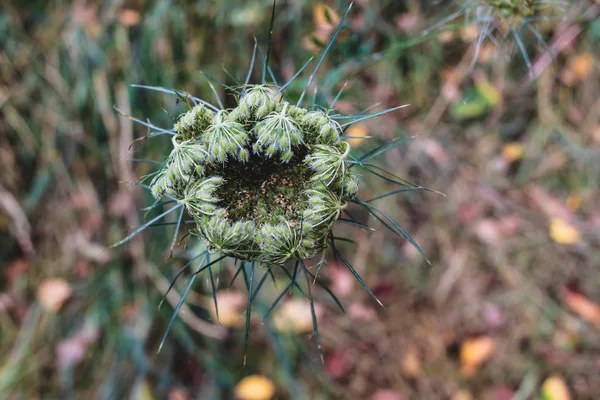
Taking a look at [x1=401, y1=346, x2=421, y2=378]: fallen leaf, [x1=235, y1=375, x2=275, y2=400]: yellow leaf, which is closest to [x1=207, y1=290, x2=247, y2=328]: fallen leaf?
[x1=235, y1=375, x2=275, y2=400]: yellow leaf

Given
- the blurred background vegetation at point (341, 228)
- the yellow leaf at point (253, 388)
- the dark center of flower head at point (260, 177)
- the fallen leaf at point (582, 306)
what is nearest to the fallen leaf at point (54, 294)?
the blurred background vegetation at point (341, 228)

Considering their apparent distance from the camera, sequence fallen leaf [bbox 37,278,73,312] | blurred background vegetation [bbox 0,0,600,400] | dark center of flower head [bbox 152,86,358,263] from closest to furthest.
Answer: dark center of flower head [bbox 152,86,358,263] < blurred background vegetation [bbox 0,0,600,400] < fallen leaf [bbox 37,278,73,312]

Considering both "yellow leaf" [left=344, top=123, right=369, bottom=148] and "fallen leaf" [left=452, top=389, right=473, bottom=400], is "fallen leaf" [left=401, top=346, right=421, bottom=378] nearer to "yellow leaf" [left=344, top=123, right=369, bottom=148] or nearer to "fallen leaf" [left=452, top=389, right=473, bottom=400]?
"fallen leaf" [left=452, top=389, right=473, bottom=400]

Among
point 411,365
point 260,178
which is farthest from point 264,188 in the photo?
point 411,365

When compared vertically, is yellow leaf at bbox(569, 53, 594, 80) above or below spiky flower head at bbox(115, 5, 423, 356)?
below

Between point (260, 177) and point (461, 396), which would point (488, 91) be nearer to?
point (461, 396)

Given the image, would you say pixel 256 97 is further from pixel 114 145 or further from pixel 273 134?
pixel 114 145
